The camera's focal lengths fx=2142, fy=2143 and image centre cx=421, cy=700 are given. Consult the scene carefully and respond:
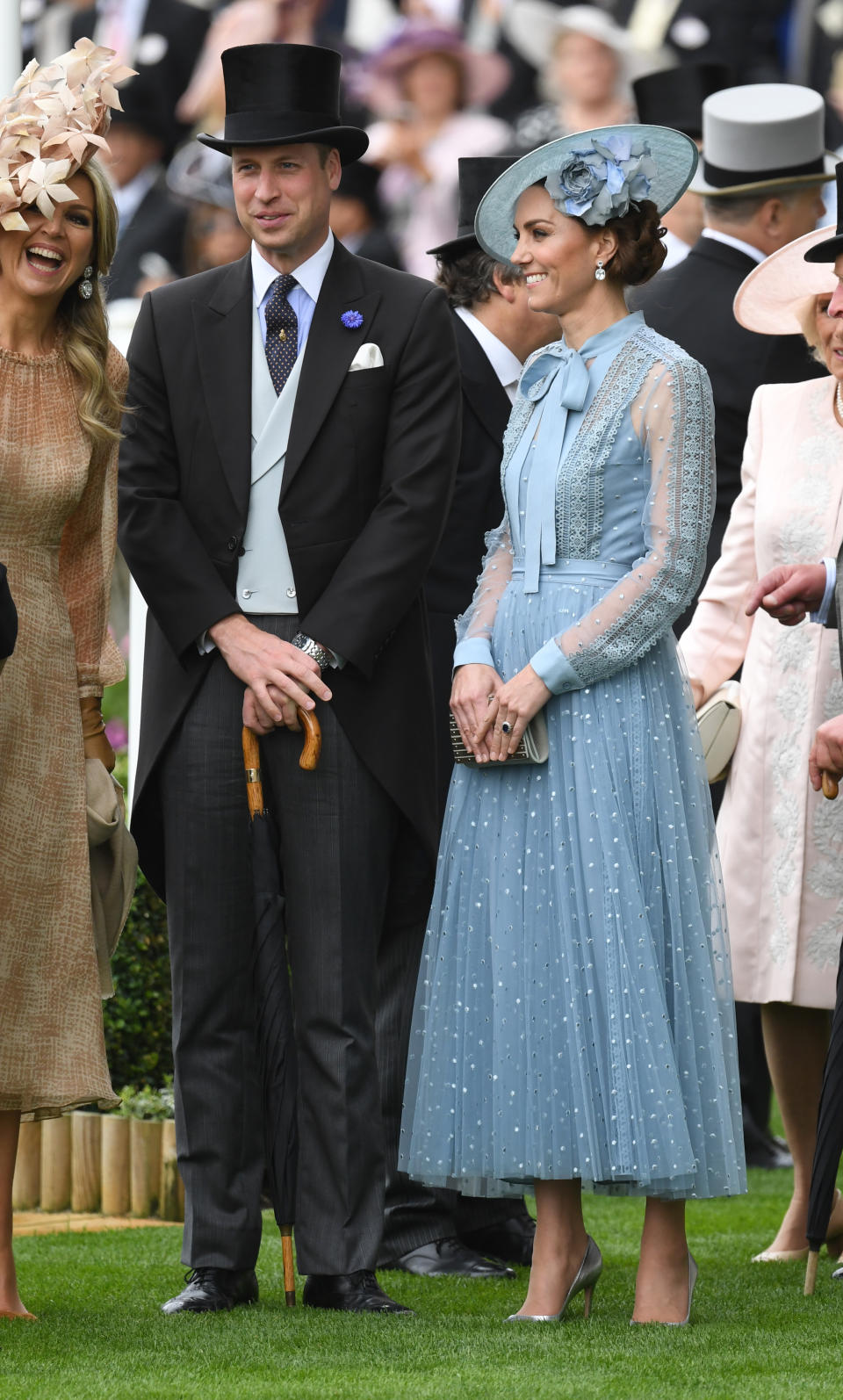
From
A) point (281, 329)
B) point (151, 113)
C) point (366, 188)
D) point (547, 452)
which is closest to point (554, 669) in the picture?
point (547, 452)

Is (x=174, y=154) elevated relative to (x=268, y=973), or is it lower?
elevated

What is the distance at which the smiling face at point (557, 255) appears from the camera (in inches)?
163

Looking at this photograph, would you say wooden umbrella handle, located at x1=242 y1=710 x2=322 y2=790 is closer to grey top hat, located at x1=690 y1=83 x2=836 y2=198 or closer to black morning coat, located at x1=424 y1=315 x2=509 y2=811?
black morning coat, located at x1=424 y1=315 x2=509 y2=811

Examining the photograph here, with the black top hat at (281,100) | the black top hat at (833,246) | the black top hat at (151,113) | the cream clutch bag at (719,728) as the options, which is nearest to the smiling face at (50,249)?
the black top hat at (281,100)

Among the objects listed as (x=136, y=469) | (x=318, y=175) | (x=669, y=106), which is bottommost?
(x=136, y=469)

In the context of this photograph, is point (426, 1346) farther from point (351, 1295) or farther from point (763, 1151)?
point (763, 1151)

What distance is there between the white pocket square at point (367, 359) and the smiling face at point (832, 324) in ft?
3.15

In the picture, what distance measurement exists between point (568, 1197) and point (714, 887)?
2.11 feet

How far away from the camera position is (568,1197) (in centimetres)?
401

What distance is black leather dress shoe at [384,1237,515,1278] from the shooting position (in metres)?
4.80

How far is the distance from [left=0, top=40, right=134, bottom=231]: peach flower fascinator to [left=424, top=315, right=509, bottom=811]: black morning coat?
46.6 inches

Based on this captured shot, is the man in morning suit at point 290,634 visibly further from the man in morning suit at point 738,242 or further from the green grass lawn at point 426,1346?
the man in morning suit at point 738,242

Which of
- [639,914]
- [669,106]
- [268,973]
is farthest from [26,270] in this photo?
[669,106]

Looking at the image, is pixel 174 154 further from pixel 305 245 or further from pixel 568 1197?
pixel 568 1197
